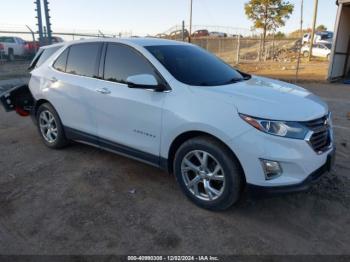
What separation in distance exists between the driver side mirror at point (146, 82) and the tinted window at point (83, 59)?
40.1 inches

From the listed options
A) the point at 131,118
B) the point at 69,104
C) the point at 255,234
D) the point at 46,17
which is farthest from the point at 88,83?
the point at 46,17

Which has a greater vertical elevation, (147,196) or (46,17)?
(46,17)

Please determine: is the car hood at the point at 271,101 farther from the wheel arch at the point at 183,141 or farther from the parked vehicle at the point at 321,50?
the parked vehicle at the point at 321,50

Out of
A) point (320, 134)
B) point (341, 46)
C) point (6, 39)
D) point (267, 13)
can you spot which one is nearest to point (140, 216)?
point (320, 134)

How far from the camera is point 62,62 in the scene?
4.87 meters

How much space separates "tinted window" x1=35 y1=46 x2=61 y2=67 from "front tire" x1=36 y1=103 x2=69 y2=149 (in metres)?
0.73

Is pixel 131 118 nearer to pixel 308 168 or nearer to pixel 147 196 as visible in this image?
Result: pixel 147 196

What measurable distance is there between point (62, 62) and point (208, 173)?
288 centimetres

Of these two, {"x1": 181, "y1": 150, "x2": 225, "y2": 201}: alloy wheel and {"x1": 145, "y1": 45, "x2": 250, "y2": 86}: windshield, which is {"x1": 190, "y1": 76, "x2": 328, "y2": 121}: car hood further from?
{"x1": 181, "y1": 150, "x2": 225, "y2": 201}: alloy wheel

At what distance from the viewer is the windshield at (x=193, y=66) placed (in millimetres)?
3732

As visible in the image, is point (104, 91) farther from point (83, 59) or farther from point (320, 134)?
point (320, 134)

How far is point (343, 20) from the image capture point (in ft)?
41.4

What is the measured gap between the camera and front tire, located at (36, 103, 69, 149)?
16.3ft

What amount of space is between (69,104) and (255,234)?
9.97 ft
